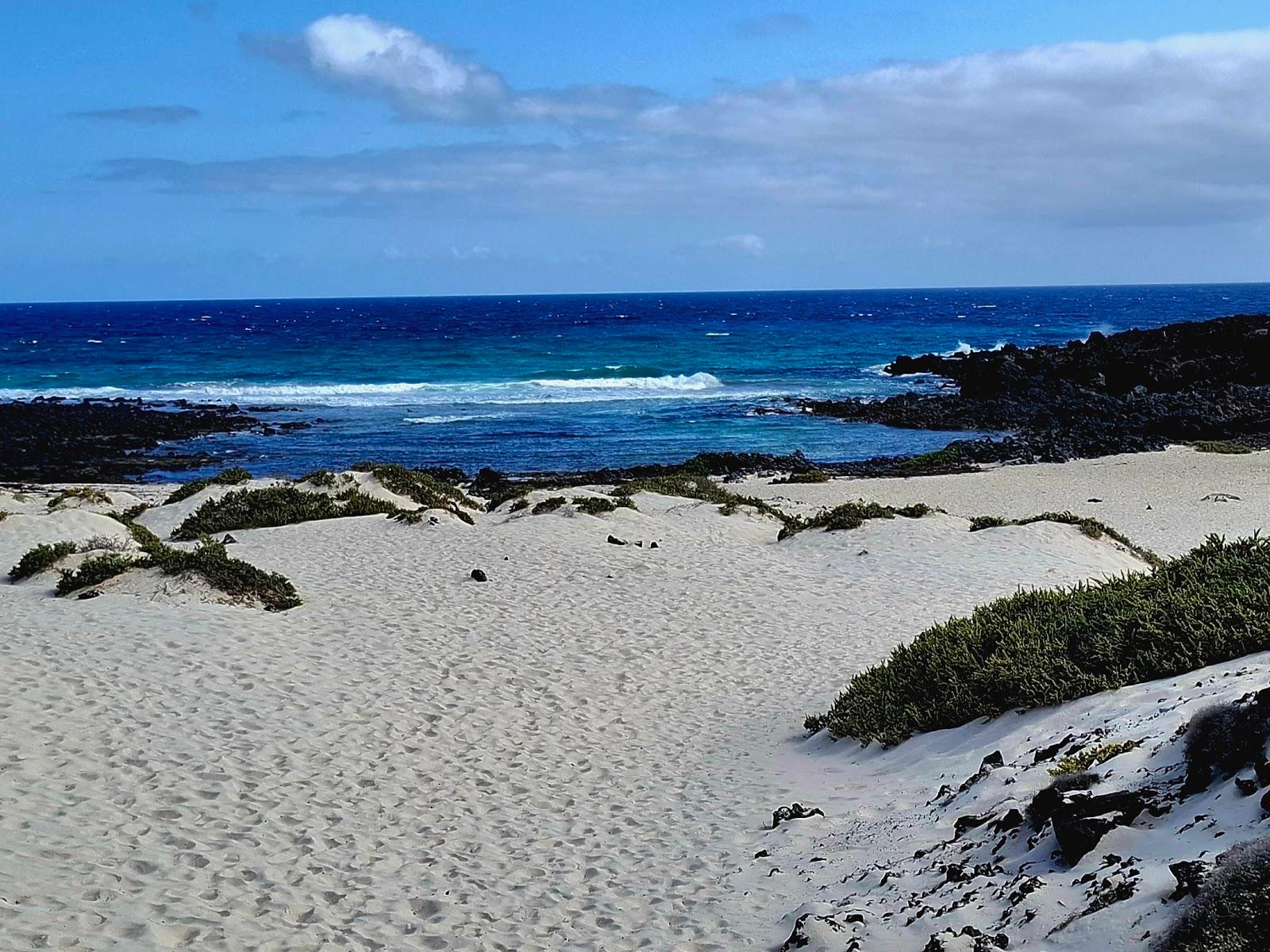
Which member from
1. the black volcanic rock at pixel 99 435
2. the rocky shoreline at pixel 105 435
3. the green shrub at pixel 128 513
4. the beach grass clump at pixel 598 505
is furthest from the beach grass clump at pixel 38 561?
the black volcanic rock at pixel 99 435

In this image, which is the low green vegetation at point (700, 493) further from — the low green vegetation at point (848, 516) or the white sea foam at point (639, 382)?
the white sea foam at point (639, 382)

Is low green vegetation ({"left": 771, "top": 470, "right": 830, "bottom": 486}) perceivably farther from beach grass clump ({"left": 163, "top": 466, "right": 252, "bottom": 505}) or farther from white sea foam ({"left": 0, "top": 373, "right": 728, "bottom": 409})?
white sea foam ({"left": 0, "top": 373, "right": 728, "bottom": 409})

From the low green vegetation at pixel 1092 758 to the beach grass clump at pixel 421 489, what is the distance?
1577 cm

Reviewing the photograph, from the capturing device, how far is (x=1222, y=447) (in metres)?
34.0

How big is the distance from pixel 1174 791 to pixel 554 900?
10.9 feet

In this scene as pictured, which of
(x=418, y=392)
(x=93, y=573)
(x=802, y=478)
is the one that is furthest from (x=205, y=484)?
(x=418, y=392)

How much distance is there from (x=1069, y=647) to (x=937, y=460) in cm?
2671

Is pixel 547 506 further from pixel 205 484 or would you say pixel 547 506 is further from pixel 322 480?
pixel 205 484

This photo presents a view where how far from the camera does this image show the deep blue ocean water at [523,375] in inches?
1522

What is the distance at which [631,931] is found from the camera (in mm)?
5676

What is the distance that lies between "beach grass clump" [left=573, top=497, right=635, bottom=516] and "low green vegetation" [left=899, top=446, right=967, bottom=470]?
1504cm

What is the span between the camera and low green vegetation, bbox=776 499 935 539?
1825 cm

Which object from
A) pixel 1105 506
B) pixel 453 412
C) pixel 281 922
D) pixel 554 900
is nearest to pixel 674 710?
pixel 554 900

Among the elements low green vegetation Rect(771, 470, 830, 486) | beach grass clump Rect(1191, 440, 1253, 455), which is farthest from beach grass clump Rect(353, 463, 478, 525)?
beach grass clump Rect(1191, 440, 1253, 455)
